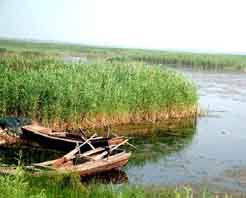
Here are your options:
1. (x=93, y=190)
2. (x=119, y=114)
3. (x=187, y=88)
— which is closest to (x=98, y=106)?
(x=119, y=114)

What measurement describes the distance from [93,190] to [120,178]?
4.44m

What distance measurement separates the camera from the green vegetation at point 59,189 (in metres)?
8.12

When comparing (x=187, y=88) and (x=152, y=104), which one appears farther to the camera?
(x=187, y=88)

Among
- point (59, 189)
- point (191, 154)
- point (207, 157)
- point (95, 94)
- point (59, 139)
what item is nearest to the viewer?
point (59, 189)

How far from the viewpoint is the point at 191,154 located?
1891cm

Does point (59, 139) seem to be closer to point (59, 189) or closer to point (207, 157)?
point (207, 157)

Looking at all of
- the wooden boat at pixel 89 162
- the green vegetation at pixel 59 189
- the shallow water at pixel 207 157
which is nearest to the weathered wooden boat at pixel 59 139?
the wooden boat at pixel 89 162

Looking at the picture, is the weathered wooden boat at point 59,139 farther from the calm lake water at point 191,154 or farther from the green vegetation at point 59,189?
A: the green vegetation at point 59,189

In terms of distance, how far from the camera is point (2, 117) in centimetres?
1888

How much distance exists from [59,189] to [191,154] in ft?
30.3

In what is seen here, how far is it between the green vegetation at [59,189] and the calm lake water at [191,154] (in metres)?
1.80

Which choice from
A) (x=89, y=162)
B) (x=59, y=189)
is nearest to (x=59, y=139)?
(x=89, y=162)

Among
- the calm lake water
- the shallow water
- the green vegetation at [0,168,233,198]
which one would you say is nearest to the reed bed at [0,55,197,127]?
the calm lake water

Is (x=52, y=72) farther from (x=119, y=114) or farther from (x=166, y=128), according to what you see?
(x=166, y=128)
